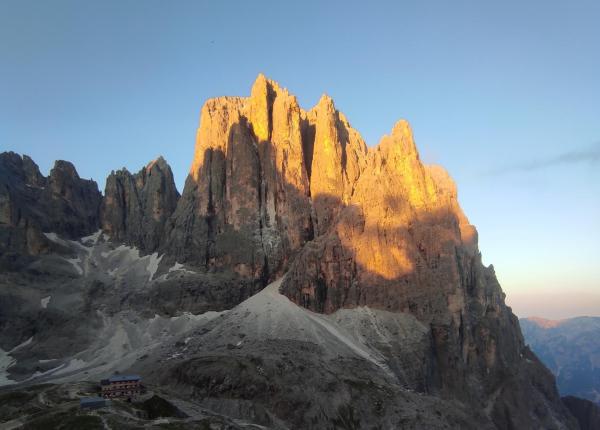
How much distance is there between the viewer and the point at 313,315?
164 meters

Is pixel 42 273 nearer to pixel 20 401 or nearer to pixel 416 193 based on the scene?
pixel 20 401

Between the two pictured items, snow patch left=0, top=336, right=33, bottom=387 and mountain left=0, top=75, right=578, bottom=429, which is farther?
snow patch left=0, top=336, right=33, bottom=387

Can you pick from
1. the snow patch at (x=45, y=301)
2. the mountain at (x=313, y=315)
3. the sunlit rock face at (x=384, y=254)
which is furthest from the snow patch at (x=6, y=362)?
the sunlit rock face at (x=384, y=254)

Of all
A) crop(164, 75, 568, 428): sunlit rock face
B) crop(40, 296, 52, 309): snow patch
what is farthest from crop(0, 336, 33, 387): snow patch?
crop(164, 75, 568, 428): sunlit rock face

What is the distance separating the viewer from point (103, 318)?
582 feet

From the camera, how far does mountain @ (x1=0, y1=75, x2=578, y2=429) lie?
122 meters

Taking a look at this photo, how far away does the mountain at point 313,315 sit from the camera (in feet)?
400

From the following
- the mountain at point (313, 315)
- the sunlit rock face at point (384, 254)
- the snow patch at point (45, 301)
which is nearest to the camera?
the mountain at point (313, 315)

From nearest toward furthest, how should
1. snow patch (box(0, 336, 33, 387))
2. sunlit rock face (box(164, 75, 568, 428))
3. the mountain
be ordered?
the mountain < snow patch (box(0, 336, 33, 387)) < sunlit rock face (box(164, 75, 568, 428))

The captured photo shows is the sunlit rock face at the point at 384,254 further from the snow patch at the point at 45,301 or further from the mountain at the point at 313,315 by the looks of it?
the snow patch at the point at 45,301

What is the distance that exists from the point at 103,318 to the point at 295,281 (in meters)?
63.1

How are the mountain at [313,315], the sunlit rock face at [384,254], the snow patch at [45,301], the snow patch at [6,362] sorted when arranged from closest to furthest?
the mountain at [313,315] → the snow patch at [6,362] → the sunlit rock face at [384,254] → the snow patch at [45,301]

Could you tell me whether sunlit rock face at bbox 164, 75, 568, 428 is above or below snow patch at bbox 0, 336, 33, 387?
above

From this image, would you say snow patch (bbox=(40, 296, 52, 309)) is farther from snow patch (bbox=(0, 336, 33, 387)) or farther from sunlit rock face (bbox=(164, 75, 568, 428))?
sunlit rock face (bbox=(164, 75, 568, 428))
